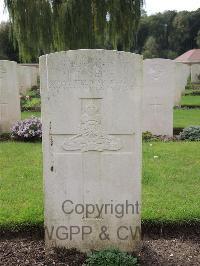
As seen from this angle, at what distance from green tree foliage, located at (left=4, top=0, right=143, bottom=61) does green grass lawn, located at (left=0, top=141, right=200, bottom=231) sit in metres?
7.10

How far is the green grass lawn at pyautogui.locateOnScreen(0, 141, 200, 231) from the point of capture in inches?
174

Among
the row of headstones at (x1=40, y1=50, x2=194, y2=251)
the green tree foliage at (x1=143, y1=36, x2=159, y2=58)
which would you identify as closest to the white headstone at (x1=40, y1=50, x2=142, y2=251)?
the row of headstones at (x1=40, y1=50, x2=194, y2=251)

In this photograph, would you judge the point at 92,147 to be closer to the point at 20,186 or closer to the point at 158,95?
the point at 20,186

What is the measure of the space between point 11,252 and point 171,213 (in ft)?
5.38

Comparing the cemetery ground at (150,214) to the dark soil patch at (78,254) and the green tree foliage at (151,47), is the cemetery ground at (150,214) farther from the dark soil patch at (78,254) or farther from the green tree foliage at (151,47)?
the green tree foliage at (151,47)

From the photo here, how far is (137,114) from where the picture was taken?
11.8ft

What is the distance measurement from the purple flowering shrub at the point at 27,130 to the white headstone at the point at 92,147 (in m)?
5.48

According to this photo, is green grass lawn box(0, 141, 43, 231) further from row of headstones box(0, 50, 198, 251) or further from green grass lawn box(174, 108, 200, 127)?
green grass lawn box(174, 108, 200, 127)

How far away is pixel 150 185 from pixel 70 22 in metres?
10.2

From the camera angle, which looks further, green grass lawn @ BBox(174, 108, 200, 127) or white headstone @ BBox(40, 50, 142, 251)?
green grass lawn @ BBox(174, 108, 200, 127)

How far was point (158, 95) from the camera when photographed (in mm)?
9547

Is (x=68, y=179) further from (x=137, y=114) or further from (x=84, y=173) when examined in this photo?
(x=137, y=114)

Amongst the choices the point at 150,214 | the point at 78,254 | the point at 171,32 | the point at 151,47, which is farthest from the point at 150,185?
the point at 171,32

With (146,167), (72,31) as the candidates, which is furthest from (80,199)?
(72,31)
